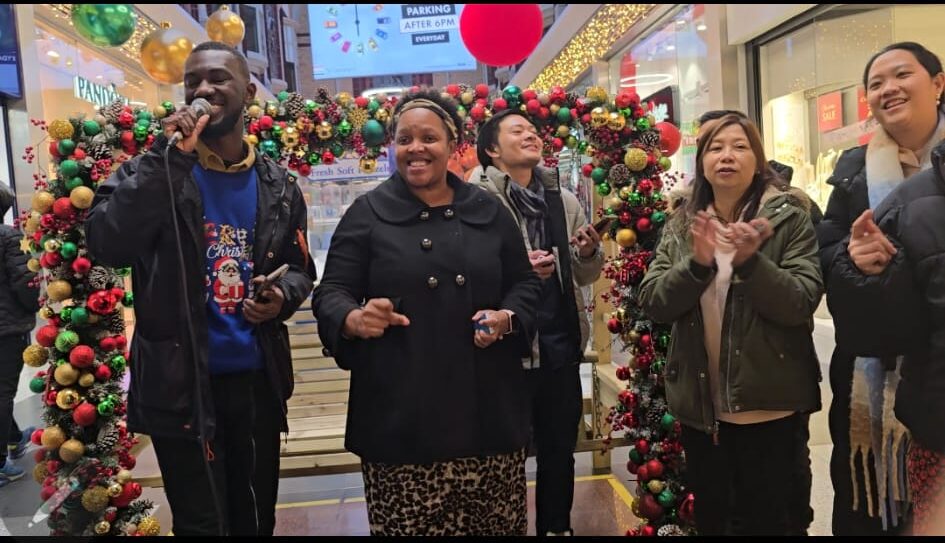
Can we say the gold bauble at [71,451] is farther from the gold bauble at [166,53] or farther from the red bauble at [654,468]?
the red bauble at [654,468]

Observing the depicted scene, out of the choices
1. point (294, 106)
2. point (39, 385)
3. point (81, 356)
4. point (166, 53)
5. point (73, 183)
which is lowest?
point (39, 385)

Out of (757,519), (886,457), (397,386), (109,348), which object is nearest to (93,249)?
(397,386)

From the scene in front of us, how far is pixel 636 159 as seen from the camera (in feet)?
10.1

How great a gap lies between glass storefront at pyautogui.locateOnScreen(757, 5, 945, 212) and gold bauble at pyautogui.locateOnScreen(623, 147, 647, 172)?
156 centimetres

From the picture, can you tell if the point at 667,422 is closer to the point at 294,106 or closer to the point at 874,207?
the point at 874,207

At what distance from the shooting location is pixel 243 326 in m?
1.79

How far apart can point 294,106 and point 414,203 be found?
1782 millimetres

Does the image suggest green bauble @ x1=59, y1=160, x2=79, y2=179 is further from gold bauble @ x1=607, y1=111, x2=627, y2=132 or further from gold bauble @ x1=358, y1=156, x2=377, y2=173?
gold bauble @ x1=607, y1=111, x2=627, y2=132

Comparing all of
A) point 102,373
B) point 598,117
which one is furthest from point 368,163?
point 102,373

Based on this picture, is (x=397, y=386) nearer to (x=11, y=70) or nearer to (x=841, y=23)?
(x=841, y=23)

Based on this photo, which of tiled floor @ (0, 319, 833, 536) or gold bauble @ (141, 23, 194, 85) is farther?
gold bauble @ (141, 23, 194, 85)

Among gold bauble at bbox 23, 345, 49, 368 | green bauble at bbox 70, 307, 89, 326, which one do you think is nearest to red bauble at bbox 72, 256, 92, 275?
green bauble at bbox 70, 307, 89, 326

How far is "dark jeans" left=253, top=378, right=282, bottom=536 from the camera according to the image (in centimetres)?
185
